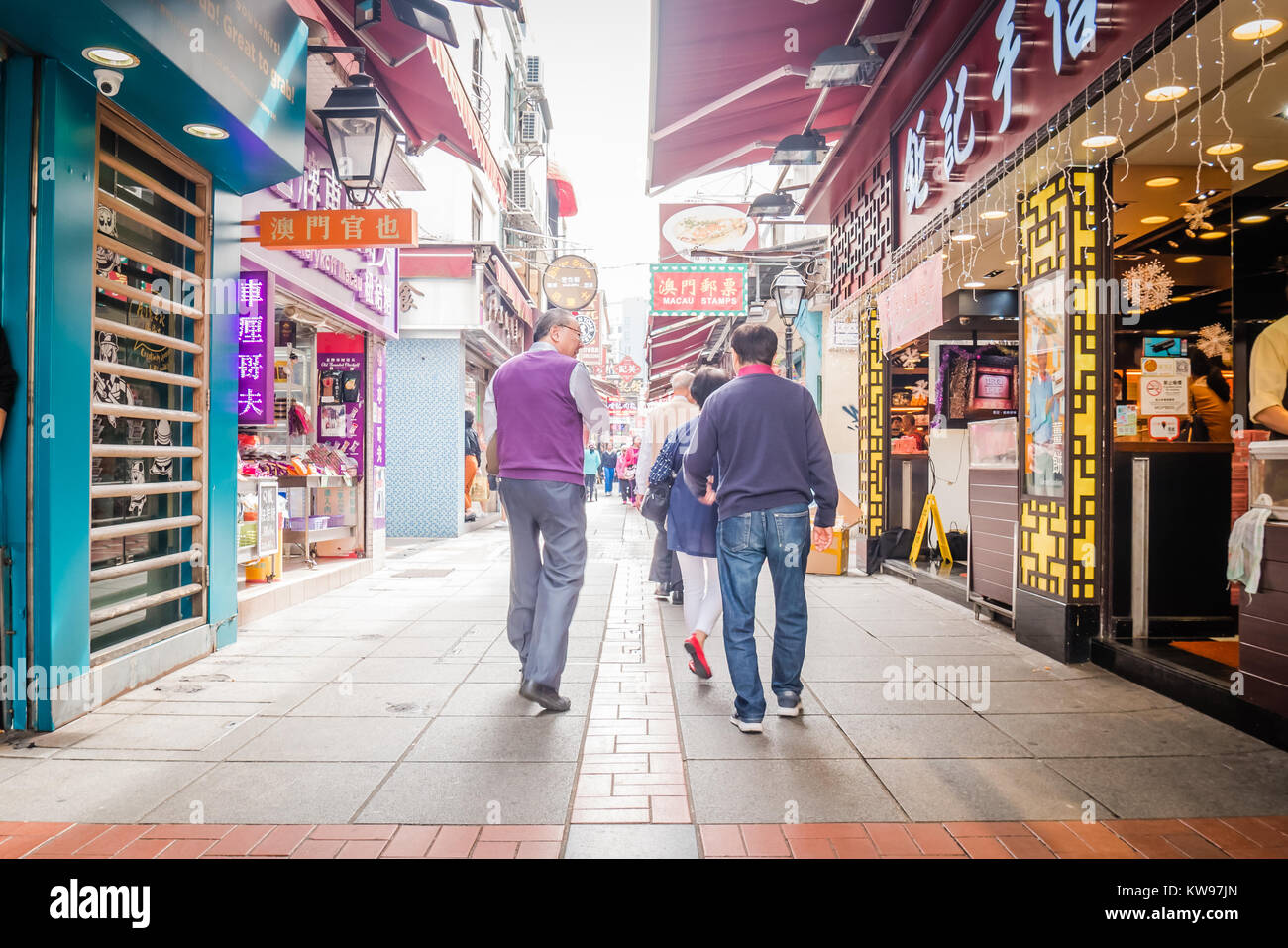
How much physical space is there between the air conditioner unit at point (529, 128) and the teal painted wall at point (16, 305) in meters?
23.9

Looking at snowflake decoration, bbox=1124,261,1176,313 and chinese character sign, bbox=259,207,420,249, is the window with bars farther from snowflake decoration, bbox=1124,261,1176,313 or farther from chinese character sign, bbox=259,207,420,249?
snowflake decoration, bbox=1124,261,1176,313

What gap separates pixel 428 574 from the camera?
31.0ft

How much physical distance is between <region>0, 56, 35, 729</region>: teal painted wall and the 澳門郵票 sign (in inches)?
448

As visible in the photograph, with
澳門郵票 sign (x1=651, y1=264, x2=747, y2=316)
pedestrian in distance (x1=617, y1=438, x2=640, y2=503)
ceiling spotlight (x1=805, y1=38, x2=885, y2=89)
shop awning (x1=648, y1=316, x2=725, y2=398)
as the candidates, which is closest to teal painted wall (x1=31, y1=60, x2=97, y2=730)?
ceiling spotlight (x1=805, y1=38, x2=885, y2=89)

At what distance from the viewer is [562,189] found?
34156 millimetres

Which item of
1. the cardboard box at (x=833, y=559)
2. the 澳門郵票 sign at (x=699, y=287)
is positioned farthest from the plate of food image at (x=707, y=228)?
the cardboard box at (x=833, y=559)

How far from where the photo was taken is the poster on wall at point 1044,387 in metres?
5.43

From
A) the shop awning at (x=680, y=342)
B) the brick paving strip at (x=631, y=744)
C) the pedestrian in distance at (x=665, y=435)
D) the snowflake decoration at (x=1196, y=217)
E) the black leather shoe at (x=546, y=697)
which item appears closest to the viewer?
the brick paving strip at (x=631, y=744)

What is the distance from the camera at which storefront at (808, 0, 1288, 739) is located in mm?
4363

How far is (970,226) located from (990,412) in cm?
252

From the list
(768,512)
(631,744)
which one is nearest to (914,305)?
(768,512)

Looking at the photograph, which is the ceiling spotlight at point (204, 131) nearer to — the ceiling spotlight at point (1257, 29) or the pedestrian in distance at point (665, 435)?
the pedestrian in distance at point (665, 435)

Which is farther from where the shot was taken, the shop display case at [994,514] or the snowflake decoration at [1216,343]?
the shop display case at [994,514]
